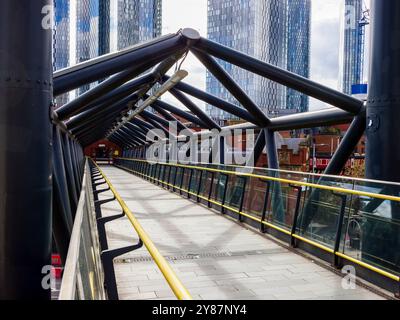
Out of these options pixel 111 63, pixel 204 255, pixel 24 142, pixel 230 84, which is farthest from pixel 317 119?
pixel 24 142

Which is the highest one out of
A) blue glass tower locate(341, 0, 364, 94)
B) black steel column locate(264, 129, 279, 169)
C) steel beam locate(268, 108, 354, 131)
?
blue glass tower locate(341, 0, 364, 94)

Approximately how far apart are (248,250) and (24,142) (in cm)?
430

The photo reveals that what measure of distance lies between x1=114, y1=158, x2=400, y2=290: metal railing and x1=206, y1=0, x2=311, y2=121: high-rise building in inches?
4242

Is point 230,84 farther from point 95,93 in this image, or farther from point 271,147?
point 95,93

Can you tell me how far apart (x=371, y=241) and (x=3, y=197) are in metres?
4.41

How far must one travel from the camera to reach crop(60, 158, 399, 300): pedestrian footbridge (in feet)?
15.7

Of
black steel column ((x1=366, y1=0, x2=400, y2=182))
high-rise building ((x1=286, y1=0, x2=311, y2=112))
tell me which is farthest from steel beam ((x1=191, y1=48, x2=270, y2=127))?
high-rise building ((x1=286, y1=0, x2=311, y2=112))

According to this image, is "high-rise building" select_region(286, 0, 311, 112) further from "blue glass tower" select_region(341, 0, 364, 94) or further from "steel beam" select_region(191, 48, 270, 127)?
"steel beam" select_region(191, 48, 270, 127)

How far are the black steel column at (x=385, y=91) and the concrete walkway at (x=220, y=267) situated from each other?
2275mm

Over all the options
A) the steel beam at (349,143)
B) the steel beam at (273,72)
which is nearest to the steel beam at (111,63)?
the steel beam at (273,72)

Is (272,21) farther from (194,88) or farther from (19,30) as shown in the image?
(19,30)

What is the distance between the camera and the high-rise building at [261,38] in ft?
404

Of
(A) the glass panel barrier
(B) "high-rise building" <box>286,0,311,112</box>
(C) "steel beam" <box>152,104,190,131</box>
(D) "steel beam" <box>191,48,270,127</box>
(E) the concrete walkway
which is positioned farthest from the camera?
(B) "high-rise building" <box>286,0,311,112</box>

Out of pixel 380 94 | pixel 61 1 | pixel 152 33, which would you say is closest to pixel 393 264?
pixel 380 94
